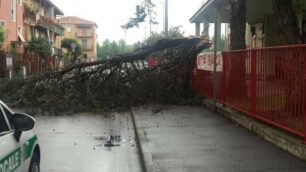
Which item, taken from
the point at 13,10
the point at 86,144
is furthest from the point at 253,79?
the point at 13,10

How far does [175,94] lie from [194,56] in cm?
160

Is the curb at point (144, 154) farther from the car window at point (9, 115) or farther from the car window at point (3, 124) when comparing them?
the car window at point (3, 124)

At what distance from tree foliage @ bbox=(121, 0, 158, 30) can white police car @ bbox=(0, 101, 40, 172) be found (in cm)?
3765

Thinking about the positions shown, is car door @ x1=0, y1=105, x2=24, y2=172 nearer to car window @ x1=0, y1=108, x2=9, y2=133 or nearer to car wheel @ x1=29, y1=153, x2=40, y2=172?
car window @ x1=0, y1=108, x2=9, y2=133

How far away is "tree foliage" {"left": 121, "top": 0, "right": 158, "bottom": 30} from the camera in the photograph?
1744 inches

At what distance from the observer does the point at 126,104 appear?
16641 millimetres

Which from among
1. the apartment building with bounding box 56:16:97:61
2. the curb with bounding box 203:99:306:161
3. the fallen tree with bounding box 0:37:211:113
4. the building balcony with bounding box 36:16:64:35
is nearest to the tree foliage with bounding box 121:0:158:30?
the building balcony with bounding box 36:16:64:35

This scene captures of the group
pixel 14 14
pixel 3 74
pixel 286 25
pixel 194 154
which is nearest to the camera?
pixel 194 154

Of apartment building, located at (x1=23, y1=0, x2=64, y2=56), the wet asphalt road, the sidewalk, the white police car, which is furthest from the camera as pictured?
apartment building, located at (x1=23, y1=0, x2=64, y2=56)

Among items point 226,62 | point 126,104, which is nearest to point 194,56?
point 126,104

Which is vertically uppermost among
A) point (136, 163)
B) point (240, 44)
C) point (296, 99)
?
point (240, 44)

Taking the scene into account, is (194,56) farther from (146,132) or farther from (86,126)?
(146,132)

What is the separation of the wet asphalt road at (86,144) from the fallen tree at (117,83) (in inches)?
45.1

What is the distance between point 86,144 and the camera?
10.6 metres
